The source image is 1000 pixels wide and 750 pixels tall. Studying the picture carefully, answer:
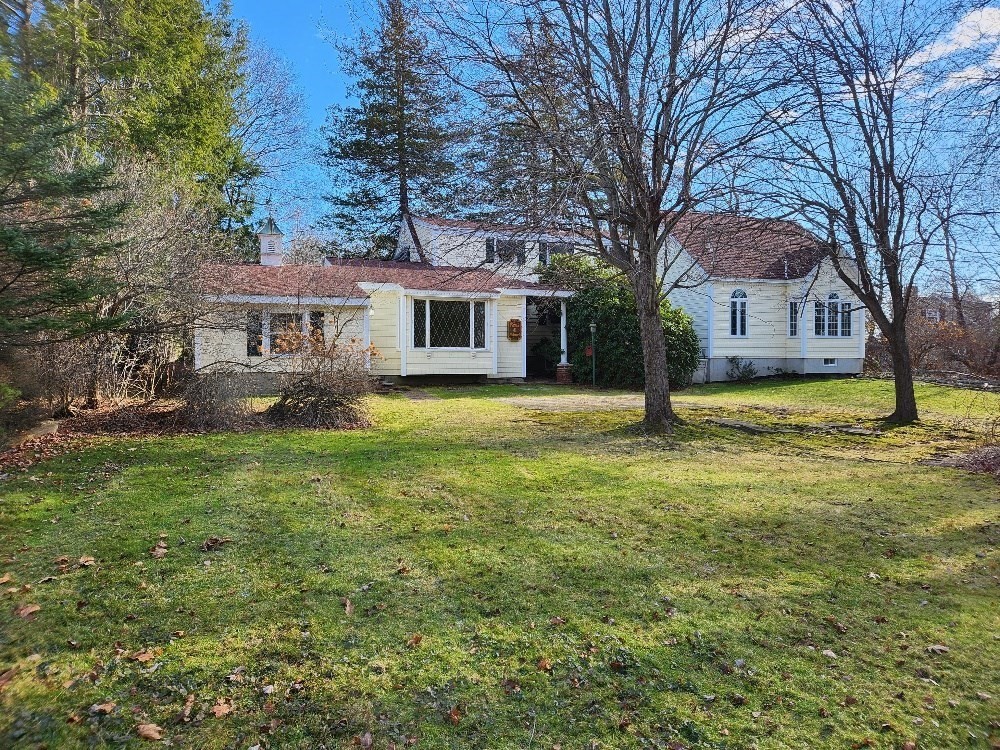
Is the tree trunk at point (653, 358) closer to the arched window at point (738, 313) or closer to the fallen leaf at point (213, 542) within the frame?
the fallen leaf at point (213, 542)

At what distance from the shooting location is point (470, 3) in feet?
30.6

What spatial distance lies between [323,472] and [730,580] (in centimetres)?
482

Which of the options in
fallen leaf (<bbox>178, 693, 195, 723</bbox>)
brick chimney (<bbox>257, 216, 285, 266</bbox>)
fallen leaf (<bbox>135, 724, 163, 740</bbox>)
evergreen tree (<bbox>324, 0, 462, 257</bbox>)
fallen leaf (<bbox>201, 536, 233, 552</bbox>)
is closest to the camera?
fallen leaf (<bbox>135, 724, 163, 740</bbox>)

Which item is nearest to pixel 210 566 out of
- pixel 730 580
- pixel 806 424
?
pixel 730 580

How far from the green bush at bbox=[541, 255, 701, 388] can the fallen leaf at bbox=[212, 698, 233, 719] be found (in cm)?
1664

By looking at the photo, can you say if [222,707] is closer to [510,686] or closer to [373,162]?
[510,686]

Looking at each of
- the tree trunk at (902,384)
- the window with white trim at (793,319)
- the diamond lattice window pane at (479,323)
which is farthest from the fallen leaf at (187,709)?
the window with white trim at (793,319)

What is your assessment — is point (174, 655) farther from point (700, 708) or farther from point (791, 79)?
point (791, 79)

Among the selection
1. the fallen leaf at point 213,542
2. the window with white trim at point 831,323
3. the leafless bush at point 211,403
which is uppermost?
the window with white trim at point 831,323

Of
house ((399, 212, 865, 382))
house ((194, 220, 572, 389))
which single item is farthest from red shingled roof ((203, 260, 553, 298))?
house ((399, 212, 865, 382))

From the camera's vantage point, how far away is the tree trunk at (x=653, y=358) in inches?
419

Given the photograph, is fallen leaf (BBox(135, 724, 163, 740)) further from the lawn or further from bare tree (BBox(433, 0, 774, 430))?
bare tree (BBox(433, 0, 774, 430))

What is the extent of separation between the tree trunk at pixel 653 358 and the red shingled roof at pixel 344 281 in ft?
18.5

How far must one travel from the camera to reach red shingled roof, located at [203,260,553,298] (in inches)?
672
